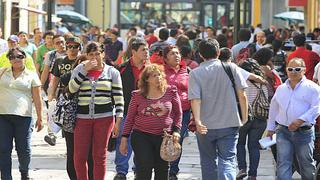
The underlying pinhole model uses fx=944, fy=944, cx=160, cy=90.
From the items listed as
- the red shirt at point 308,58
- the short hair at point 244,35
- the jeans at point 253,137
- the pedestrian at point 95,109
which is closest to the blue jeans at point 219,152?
the pedestrian at point 95,109

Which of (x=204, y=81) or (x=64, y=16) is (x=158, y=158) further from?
(x=64, y=16)

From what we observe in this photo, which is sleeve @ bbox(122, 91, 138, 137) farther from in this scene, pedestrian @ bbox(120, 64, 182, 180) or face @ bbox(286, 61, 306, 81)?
face @ bbox(286, 61, 306, 81)

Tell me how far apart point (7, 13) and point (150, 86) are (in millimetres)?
17152

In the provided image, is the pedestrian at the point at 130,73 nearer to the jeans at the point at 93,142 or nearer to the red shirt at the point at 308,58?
the jeans at the point at 93,142

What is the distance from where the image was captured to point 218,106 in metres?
→ 9.71

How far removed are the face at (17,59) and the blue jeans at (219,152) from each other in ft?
7.96

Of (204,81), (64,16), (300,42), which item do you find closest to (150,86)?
(204,81)

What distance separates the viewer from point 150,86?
9.67 meters

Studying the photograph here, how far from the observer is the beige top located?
425 inches

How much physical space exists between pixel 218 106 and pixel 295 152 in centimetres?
122

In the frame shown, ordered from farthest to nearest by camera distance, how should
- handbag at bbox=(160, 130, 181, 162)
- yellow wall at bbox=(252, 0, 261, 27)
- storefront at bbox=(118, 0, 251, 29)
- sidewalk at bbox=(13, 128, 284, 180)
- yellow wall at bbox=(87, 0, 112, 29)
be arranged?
yellow wall at bbox=(87, 0, 112, 29) < yellow wall at bbox=(252, 0, 261, 27) < storefront at bbox=(118, 0, 251, 29) < sidewalk at bbox=(13, 128, 284, 180) < handbag at bbox=(160, 130, 181, 162)

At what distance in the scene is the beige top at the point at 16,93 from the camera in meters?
10.8

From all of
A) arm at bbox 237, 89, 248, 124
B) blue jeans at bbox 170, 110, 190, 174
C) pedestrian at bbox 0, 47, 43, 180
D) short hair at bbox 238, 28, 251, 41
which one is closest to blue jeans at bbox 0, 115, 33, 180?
pedestrian at bbox 0, 47, 43, 180

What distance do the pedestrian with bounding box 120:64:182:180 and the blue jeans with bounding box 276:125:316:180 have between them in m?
1.34
